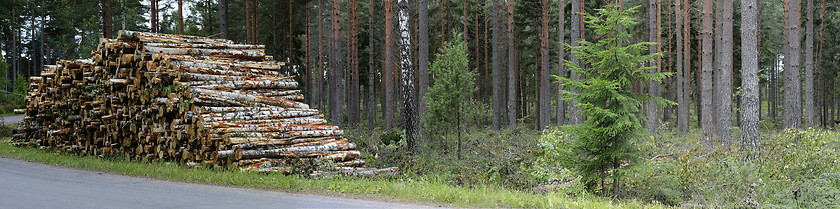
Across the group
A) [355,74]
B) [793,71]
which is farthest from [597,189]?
[355,74]

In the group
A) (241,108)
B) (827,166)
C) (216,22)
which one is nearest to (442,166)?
(241,108)

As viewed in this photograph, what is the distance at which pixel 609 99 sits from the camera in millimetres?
8695

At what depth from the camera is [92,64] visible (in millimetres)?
13445

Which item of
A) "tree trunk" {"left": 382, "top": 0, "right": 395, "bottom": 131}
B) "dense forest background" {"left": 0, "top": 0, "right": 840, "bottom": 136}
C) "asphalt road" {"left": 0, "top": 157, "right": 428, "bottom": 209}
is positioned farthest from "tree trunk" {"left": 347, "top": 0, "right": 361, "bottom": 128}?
"asphalt road" {"left": 0, "top": 157, "right": 428, "bottom": 209}

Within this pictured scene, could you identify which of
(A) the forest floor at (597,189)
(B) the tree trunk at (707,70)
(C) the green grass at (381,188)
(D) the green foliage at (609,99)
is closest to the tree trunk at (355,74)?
(A) the forest floor at (597,189)

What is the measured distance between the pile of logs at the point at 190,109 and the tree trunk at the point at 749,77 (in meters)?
8.66

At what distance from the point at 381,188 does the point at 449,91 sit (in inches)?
267

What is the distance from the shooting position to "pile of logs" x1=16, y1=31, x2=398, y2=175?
9703 mm

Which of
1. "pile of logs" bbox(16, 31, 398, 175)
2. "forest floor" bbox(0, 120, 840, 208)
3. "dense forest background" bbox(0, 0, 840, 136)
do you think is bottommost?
"forest floor" bbox(0, 120, 840, 208)

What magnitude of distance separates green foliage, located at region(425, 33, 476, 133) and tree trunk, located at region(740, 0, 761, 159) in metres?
6.83

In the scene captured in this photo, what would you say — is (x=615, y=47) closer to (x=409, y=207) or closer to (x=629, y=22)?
(x=629, y=22)

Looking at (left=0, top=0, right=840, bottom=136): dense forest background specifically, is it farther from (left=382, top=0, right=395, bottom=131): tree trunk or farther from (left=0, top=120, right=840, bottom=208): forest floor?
(left=0, top=120, right=840, bottom=208): forest floor

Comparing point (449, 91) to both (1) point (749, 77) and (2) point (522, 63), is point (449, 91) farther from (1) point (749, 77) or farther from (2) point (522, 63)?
(2) point (522, 63)

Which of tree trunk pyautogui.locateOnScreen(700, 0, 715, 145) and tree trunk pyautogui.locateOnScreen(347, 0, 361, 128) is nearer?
tree trunk pyautogui.locateOnScreen(700, 0, 715, 145)
